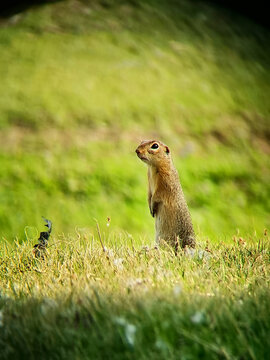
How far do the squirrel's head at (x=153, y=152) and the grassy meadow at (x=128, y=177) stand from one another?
0.63 m

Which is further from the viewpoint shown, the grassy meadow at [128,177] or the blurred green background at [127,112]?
the blurred green background at [127,112]

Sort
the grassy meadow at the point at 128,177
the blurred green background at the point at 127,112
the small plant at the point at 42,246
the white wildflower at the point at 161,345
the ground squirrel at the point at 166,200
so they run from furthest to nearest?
the blurred green background at the point at 127,112 < the ground squirrel at the point at 166,200 < the small plant at the point at 42,246 < the grassy meadow at the point at 128,177 < the white wildflower at the point at 161,345

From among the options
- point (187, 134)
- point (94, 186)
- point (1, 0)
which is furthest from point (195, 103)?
point (1, 0)

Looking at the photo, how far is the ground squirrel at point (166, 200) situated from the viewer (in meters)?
3.80

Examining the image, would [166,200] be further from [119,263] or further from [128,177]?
[128,177]

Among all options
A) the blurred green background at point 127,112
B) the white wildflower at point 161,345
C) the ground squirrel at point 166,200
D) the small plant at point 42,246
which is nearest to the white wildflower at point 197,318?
the white wildflower at point 161,345

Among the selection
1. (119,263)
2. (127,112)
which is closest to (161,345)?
(119,263)

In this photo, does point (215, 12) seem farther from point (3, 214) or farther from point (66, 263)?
point (66, 263)

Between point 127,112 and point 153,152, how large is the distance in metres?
4.29

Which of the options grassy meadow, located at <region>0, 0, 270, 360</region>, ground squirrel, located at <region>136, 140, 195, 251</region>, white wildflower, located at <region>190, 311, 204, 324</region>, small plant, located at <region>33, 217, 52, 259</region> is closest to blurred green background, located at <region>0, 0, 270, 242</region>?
grassy meadow, located at <region>0, 0, 270, 360</region>

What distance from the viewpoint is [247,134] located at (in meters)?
8.45

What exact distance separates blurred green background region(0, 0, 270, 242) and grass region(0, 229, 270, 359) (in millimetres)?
2305

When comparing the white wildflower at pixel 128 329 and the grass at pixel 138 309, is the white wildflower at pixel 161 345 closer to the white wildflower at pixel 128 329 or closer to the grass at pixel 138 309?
the grass at pixel 138 309

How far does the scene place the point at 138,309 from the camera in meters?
2.47
